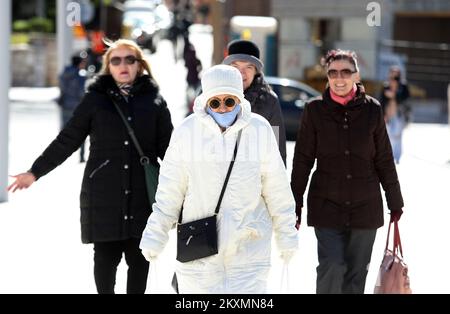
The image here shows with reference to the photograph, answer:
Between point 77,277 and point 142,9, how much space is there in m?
45.8

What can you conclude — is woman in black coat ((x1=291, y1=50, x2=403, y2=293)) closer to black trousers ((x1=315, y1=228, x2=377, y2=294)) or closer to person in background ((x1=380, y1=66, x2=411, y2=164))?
black trousers ((x1=315, y1=228, x2=377, y2=294))

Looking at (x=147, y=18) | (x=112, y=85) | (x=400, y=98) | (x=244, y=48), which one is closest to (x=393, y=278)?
(x=244, y=48)

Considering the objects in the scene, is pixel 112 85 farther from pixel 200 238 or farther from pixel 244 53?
pixel 200 238

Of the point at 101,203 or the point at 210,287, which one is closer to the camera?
the point at 210,287

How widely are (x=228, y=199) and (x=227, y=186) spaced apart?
0.06 meters

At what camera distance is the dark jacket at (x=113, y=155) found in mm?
6996

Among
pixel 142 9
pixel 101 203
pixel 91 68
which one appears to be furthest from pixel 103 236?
pixel 142 9

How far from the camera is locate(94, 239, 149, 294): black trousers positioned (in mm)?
7062

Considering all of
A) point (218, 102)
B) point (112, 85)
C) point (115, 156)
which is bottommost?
point (115, 156)

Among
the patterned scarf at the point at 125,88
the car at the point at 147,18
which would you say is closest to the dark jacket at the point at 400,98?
the patterned scarf at the point at 125,88

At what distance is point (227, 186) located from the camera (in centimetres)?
558

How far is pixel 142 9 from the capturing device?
54000mm
